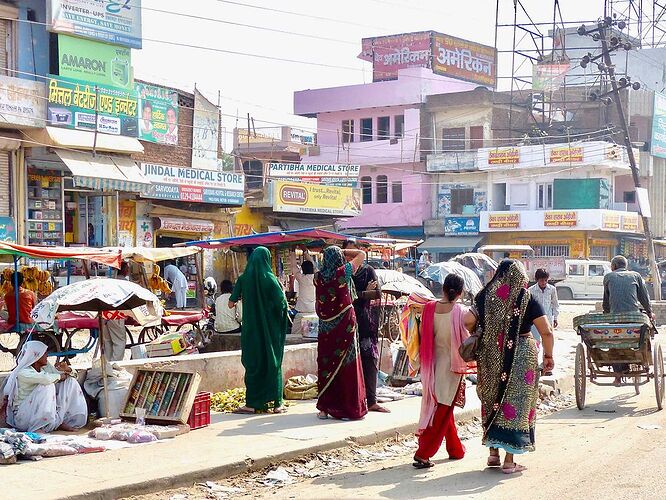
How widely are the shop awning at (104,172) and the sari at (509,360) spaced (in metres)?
17.9

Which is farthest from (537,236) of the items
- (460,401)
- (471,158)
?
(460,401)

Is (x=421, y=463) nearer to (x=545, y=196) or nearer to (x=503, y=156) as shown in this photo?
(x=503, y=156)

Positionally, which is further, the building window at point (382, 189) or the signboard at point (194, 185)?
the building window at point (382, 189)

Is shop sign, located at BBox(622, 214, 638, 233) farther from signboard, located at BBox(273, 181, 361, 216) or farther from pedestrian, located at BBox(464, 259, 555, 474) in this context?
pedestrian, located at BBox(464, 259, 555, 474)

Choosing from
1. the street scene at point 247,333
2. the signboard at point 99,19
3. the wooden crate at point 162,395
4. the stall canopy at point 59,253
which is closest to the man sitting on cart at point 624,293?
the street scene at point 247,333

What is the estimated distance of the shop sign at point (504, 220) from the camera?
4588 cm

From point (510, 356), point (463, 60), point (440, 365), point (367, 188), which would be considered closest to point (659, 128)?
point (463, 60)

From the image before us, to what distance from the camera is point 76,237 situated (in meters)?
26.7

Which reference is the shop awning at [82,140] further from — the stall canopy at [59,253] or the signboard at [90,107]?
the stall canopy at [59,253]

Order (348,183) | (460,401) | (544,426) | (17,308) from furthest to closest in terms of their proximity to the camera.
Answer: (348,183)
(17,308)
(544,426)
(460,401)

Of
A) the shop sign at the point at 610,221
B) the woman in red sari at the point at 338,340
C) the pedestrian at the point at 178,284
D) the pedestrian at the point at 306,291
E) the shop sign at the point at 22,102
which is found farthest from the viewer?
the shop sign at the point at 610,221

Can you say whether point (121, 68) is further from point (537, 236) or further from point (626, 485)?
point (537, 236)

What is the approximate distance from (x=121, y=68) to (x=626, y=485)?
72.4 feet

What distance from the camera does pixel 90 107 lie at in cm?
2489
